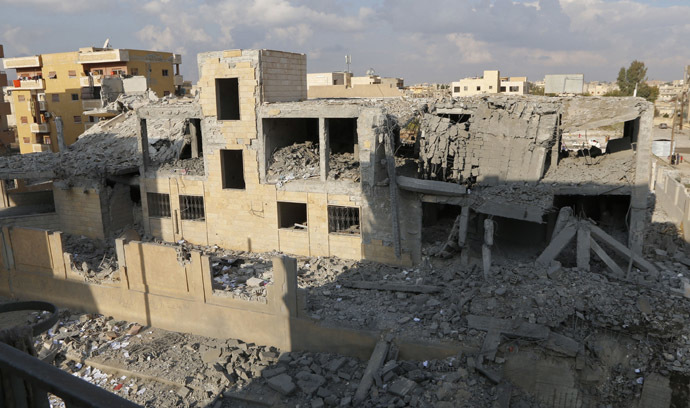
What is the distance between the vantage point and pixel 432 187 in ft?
48.7

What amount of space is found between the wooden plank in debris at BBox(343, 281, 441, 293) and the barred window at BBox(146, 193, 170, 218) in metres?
9.05

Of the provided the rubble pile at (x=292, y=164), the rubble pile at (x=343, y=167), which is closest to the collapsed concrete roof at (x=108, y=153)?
the rubble pile at (x=292, y=164)

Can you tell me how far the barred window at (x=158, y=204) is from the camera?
790 inches

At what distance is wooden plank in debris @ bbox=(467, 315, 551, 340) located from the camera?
418 inches

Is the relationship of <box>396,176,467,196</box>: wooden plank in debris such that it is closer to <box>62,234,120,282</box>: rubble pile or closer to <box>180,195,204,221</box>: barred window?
<box>180,195,204,221</box>: barred window

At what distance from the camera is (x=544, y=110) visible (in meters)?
14.6

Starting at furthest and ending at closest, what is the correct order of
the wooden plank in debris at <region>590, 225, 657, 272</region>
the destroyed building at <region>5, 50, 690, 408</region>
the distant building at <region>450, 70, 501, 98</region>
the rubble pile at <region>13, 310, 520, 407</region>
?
the distant building at <region>450, 70, 501, 98</region>, the wooden plank in debris at <region>590, 225, 657, 272</region>, the destroyed building at <region>5, 50, 690, 408</region>, the rubble pile at <region>13, 310, 520, 407</region>

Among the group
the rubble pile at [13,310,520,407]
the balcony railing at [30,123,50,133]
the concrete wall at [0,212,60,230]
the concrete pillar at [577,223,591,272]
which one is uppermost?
A: the balcony railing at [30,123,50,133]

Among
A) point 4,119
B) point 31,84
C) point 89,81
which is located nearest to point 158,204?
point 89,81

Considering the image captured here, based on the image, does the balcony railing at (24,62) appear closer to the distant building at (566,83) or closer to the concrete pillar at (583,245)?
the distant building at (566,83)

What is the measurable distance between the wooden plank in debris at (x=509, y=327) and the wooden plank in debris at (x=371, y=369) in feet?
6.46

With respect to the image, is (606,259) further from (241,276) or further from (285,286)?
(241,276)

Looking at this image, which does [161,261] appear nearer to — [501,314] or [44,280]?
[44,280]

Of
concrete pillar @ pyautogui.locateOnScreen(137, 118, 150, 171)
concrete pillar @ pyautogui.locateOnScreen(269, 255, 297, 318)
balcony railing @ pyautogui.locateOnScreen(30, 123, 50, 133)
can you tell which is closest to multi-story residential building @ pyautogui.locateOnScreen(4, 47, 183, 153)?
balcony railing @ pyautogui.locateOnScreen(30, 123, 50, 133)
